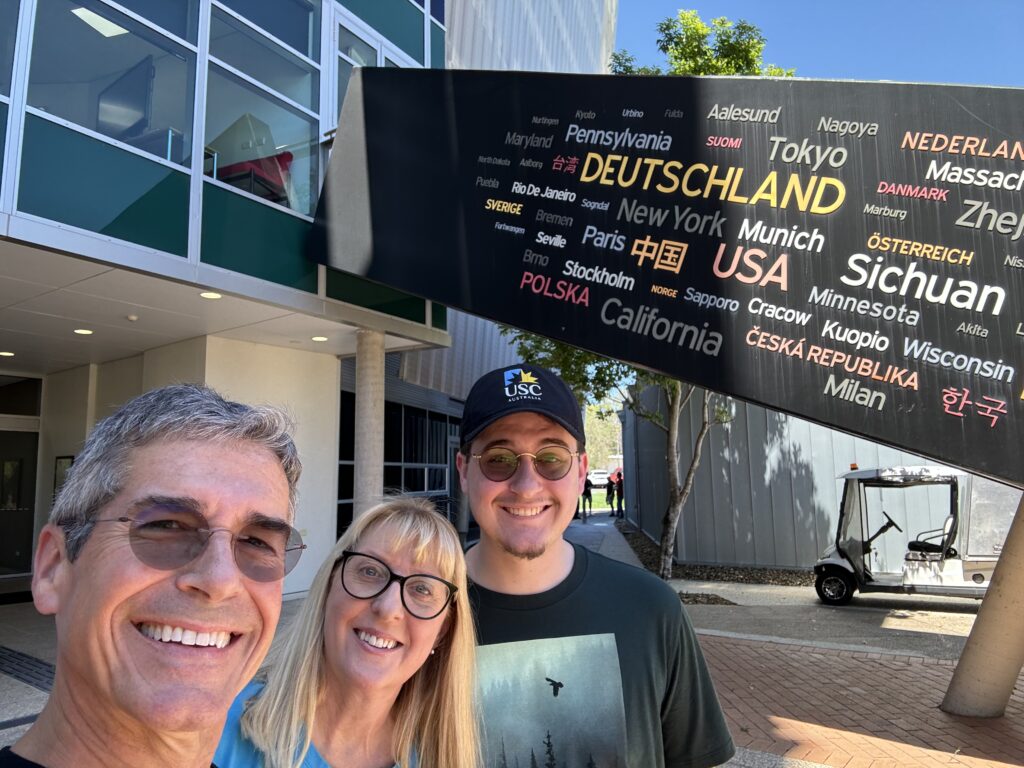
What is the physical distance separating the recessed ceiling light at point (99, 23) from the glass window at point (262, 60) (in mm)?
1250

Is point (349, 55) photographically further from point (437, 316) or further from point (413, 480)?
point (413, 480)

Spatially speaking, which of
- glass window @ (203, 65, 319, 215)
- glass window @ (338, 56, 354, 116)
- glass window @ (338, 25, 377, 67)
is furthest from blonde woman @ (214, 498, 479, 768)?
glass window @ (338, 25, 377, 67)

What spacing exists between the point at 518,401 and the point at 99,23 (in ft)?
26.7

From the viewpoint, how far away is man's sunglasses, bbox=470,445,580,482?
211 centimetres

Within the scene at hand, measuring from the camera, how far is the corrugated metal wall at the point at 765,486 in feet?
46.4

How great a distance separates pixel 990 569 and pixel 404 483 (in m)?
12.1

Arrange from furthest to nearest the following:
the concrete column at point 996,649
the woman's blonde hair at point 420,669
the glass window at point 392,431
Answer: the glass window at point 392,431
the concrete column at point 996,649
the woman's blonde hair at point 420,669

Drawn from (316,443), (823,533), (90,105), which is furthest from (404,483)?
(90,105)

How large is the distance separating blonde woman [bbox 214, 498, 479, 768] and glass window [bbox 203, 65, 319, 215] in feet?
26.2

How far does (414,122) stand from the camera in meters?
8.01

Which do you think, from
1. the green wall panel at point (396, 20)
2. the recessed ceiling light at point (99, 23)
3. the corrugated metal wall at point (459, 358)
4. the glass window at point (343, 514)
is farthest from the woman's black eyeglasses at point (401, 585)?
the corrugated metal wall at point (459, 358)

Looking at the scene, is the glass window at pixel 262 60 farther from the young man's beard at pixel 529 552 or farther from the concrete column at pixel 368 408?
the young man's beard at pixel 529 552

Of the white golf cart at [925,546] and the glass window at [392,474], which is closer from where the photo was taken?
the white golf cart at [925,546]

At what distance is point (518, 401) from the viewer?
6.90 feet
